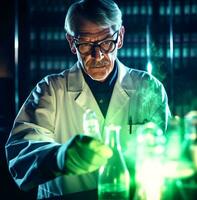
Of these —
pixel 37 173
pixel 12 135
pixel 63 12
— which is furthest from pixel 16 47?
pixel 37 173

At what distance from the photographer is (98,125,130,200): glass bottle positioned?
148cm

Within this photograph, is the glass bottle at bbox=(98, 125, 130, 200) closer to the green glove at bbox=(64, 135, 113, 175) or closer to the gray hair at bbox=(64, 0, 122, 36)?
the green glove at bbox=(64, 135, 113, 175)

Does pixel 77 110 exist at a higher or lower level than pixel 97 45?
lower

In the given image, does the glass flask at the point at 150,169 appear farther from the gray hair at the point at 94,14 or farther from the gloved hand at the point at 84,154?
the gray hair at the point at 94,14

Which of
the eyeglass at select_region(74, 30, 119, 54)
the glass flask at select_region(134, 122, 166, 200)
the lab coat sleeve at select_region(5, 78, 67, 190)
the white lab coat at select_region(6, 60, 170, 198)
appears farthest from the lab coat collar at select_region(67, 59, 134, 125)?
the glass flask at select_region(134, 122, 166, 200)

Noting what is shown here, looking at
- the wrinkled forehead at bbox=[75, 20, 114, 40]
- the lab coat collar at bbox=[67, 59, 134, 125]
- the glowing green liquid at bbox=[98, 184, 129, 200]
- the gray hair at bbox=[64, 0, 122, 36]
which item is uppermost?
the gray hair at bbox=[64, 0, 122, 36]

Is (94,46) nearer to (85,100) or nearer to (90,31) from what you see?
(90,31)

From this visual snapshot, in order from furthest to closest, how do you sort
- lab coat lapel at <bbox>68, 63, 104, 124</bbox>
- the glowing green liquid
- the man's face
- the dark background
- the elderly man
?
the dark background, lab coat lapel at <bbox>68, 63, 104, 124</bbox>, the man's face, the elderly man, the glowing green liquid

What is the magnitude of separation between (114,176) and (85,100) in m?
0.71

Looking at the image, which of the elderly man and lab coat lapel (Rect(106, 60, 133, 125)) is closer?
the elderly man

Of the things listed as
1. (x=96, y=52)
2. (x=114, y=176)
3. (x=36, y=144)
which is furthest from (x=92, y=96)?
(x=114, y=176)

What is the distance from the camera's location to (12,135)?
1935 mm

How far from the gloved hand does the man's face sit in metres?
0.72

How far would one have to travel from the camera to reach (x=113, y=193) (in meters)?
1.48
